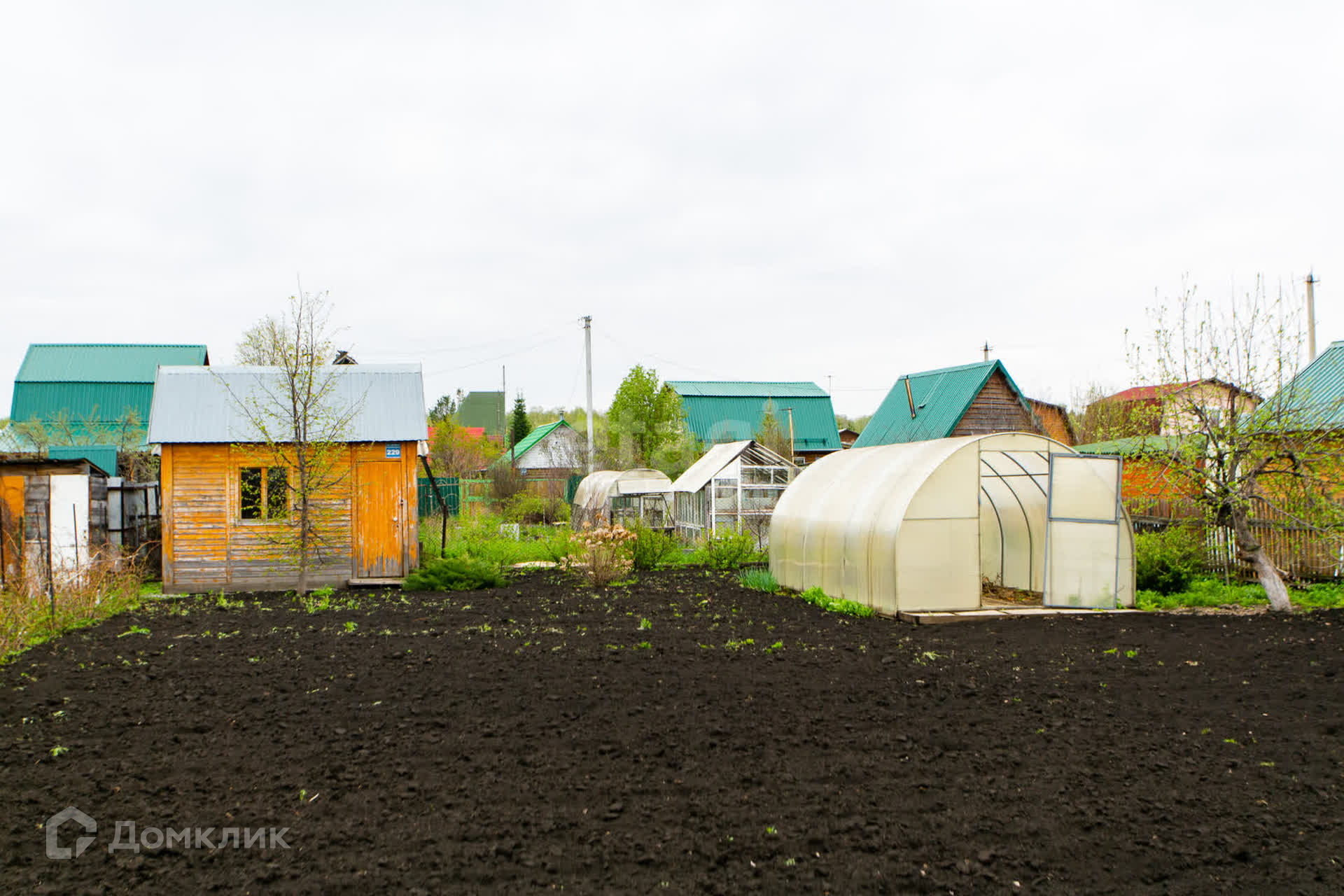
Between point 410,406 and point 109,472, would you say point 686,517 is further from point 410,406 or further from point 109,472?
point 109,472

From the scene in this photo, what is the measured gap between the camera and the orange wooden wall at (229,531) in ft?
49.9

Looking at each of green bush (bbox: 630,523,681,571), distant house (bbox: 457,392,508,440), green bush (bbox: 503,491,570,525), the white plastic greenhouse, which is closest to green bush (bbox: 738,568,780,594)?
the white plastic greenhouse

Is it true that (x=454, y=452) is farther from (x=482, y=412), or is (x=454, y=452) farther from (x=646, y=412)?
(x=482, y=412)

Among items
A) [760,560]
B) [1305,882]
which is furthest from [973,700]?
[760,560]

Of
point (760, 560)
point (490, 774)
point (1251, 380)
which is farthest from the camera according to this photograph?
point (760, 560)

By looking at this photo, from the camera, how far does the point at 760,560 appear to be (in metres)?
18.5

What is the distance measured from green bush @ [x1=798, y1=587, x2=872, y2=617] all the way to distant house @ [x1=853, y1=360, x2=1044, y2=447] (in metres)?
14.9

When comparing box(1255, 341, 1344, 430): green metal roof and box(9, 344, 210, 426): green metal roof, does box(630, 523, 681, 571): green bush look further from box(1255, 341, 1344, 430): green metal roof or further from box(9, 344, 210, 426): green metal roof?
box(9, 344, 210, 426): green metal roof

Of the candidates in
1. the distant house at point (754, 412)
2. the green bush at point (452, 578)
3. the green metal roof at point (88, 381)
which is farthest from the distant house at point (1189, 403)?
the green metal roof at point (88, 381)

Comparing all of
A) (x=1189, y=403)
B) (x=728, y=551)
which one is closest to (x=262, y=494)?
(x=728, y=551)

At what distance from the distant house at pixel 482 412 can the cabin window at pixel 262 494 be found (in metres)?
48.3

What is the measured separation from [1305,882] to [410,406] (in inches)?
577

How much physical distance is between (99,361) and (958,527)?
32164 millimetres

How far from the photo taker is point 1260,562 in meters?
11.9
